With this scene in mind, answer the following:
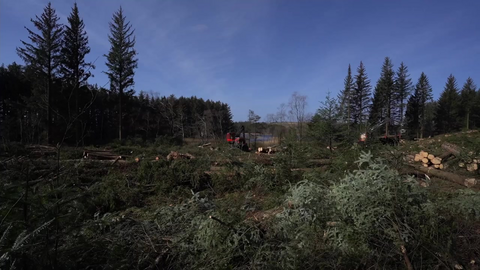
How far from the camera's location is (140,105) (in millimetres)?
46031

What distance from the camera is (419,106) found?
4909cm

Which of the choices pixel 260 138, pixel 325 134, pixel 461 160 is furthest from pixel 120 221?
pixel 260 138

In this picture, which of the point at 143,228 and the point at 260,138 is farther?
the point at 260,138

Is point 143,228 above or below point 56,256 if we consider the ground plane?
below

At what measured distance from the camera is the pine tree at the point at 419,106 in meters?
48.6

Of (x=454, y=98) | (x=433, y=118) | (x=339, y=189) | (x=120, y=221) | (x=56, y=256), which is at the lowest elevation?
(x=120, y=221)

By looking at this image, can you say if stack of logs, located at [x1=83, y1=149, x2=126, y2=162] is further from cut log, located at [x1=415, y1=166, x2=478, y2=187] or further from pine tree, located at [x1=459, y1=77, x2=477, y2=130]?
pine tree, located at [x1=459, y1=77, x2=477, y2=130]

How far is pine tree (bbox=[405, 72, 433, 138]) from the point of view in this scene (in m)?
48.6

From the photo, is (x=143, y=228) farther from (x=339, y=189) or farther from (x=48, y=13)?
(x=48, y=13)

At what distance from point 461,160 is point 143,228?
30.9ft

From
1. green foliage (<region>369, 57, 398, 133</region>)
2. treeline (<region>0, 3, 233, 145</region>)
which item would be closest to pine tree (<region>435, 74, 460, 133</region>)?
green foliage (<region>369, 57, 398, 133</region>)

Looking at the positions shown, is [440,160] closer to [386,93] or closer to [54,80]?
[54,80]

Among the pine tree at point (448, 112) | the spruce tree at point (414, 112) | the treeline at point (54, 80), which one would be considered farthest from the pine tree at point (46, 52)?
the pine tree at point (448, 112)

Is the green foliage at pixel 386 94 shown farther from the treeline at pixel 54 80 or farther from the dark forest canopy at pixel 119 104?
the treeline at pixel 54 80
